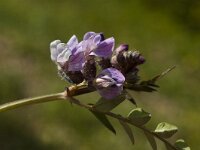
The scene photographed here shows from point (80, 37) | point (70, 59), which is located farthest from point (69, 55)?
point (80, 37)

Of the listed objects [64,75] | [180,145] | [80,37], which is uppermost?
[64,75]

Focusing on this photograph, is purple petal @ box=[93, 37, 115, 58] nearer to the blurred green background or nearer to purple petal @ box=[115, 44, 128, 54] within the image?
purple petal @ box=[115, 44, 128, 54]

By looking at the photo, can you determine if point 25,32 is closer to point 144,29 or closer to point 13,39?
point 13,39

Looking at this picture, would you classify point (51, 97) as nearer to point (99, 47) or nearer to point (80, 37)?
point (99, 47)

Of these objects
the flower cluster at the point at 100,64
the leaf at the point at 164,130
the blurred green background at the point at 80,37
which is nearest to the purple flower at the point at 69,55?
the flower cluster at the point at 100,64

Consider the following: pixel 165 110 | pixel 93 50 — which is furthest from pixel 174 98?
pixel 93 50

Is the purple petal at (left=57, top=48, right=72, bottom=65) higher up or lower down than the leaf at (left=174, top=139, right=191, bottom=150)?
higher up

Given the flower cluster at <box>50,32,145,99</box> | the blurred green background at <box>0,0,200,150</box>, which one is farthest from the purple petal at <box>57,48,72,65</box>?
the blurred green background at <box>0,0,200,150</box>
